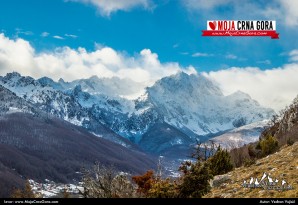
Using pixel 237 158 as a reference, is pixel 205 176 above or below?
Answer: below

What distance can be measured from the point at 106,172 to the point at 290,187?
18.2 metres

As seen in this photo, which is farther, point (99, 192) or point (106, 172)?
point (106, 172)

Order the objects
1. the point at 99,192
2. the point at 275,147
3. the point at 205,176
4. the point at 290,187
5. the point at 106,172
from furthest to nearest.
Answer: the point at 275,147 < the point at 106,172 < the point at 99,192 < the point at 205,176 < the point at 290,187

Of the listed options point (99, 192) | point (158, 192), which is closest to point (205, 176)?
point (158, 192)

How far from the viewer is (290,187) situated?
20969mm

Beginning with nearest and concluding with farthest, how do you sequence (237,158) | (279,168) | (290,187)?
(290,187) → (279,168) → (237,158)
